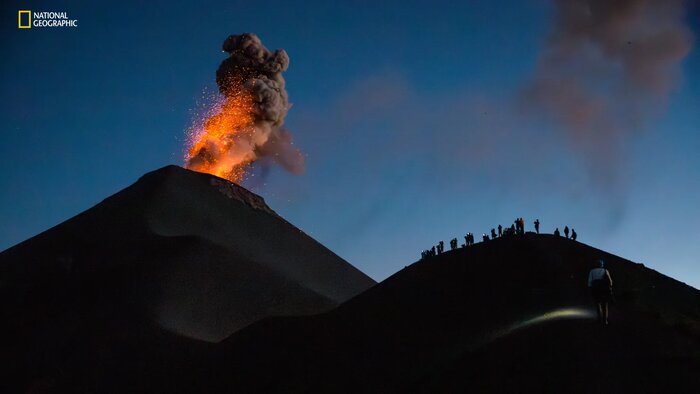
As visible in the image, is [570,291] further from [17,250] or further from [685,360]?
[17,250]


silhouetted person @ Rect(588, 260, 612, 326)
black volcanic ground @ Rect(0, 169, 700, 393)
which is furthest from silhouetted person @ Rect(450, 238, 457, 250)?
silhouetted person @ Rect(588, 260, 612, 326)

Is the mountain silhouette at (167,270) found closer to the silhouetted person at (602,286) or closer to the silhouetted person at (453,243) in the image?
the silhouetted person at (453,243)

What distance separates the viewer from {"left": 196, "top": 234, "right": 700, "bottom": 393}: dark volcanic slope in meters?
11.9

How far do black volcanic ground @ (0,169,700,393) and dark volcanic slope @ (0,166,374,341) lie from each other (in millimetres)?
258

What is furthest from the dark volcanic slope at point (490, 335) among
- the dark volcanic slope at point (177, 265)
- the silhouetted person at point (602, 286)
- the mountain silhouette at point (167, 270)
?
the dark volcanic slope at point (177, 265)

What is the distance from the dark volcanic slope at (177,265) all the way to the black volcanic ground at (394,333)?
26 cm

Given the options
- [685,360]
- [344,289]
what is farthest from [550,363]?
[344,289]

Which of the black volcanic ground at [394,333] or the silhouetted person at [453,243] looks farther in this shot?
the silhouetted person at [453,243]

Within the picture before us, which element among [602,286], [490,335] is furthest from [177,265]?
[602,286]

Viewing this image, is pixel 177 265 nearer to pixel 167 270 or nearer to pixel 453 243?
pixel 167 270

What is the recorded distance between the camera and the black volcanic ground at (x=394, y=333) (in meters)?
12.6

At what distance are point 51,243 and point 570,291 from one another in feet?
165

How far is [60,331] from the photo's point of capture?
130 ft

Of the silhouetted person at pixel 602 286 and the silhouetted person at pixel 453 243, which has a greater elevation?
the silhouetted person at pixel 453 243
